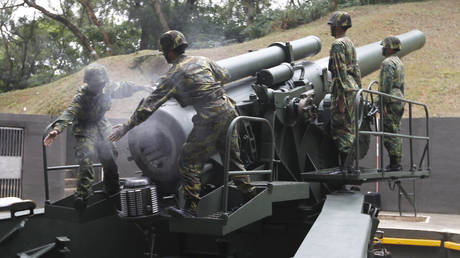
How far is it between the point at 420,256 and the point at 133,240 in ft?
13.3

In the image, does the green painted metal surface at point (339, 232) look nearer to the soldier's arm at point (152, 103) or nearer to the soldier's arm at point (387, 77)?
the soldier's arm at point (152, 103)

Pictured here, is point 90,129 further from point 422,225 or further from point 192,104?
point 422,225

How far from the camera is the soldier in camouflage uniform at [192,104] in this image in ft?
13.5

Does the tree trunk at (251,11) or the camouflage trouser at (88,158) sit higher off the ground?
the tree trunk at (251,11)

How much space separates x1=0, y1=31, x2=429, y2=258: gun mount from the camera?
14.4 feet

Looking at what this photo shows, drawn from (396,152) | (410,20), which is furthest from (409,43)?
(410,20)

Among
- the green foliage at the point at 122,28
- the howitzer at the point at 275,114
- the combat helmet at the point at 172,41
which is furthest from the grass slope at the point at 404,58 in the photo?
the combat helmet at the point at 172,41

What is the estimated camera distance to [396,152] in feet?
21.9

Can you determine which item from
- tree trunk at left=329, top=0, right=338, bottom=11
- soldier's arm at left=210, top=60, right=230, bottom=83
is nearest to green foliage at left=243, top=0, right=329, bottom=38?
tree trunk at left=329, top=0, right=338, bottom=11

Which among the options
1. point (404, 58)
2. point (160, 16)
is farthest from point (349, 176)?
point (404, 58)

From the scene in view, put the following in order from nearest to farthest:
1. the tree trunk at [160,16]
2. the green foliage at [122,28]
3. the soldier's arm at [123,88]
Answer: the soldier's arm at [123,88] < the tree trunk at [160,16] < the green foliage at [122,28]

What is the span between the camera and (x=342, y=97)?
569 centimetres

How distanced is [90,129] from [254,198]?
1761mm

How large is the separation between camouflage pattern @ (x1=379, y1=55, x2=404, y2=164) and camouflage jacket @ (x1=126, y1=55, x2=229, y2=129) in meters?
3.16
